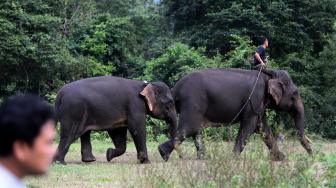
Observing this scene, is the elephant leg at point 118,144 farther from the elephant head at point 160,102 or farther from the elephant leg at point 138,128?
the elephant head at point 160,102

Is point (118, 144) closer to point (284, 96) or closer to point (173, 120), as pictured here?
point (173, 120)

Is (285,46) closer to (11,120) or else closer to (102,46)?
(102,46)

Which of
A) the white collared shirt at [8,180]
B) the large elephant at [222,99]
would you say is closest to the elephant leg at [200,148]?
the large elephant at [222,99]

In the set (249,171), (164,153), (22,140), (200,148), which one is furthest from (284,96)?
(22,140)

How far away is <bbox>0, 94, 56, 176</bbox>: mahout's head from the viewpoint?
252 cm

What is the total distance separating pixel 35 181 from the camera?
1000 centimetres

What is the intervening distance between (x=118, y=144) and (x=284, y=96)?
12.7ft

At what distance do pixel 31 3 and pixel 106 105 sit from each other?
15508mm

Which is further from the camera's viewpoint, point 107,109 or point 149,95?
point 149,95

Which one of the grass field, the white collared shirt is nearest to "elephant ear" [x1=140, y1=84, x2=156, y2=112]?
the grass field

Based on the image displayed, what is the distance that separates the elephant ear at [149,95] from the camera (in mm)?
14508

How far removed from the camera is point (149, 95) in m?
14.6

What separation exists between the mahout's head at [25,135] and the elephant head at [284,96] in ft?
42.0

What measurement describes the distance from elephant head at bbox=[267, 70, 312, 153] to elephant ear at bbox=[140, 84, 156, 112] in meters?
2.56
